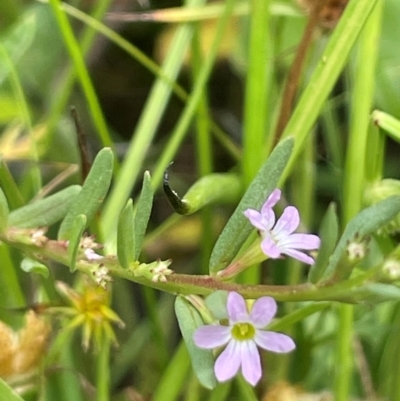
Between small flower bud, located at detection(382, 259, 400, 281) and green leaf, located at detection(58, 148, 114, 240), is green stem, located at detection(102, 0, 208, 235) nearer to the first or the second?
green leaf, located at detection(58, 148, 114, 240)

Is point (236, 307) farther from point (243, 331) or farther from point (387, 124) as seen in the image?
point (387, 124)

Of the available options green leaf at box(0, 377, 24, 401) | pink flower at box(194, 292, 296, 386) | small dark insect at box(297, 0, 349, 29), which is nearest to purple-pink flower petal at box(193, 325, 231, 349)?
pink flower at box(194, 292, 296, 386)

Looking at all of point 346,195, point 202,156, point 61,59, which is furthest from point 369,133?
point 61,59

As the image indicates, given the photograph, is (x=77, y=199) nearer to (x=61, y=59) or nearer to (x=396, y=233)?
(x=396, y=233)

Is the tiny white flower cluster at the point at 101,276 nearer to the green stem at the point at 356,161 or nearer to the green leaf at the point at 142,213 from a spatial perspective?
the green leaf at the point at 142,213

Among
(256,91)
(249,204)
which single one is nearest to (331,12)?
(256,91)

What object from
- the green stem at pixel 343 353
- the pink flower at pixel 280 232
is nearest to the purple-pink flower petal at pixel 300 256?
the pink flower at pixel 280 232
